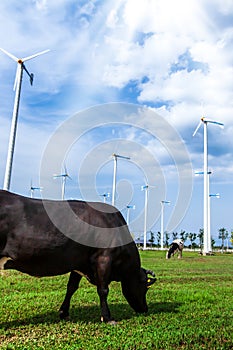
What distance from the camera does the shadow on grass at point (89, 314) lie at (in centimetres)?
802

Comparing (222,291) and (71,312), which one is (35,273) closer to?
(71,312)

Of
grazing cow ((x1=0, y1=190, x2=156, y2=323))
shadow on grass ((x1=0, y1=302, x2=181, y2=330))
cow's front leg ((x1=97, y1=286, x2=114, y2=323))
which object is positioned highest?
grazing cow ((x1=0, y1=190, x2=156, y2=323))

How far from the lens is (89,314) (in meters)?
8.98

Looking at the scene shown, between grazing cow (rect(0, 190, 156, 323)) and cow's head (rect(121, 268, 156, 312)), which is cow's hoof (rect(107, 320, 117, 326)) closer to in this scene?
grazing cow (rect(0, 190, 156, 323))

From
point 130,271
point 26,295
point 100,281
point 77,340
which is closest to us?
point 77,340

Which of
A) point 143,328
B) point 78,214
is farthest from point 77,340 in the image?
point 78,214

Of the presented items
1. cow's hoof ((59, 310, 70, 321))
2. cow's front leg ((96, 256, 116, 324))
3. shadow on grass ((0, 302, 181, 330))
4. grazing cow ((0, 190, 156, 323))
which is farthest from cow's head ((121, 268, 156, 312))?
cow's hoof ((59, 310, 70, 321))

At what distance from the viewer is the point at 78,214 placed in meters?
8.48

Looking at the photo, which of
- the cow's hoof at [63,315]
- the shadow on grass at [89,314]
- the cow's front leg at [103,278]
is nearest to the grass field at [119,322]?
the shadow on grass at [89,314]

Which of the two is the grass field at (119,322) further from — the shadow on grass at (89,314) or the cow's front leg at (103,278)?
the cow's front leg at (103,278)

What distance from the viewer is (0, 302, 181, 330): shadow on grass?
316 inches

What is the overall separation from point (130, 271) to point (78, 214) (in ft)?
5.93

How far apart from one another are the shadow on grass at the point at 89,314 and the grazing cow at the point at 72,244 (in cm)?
28

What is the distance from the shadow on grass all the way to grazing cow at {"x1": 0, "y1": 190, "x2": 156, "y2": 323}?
0.28m
